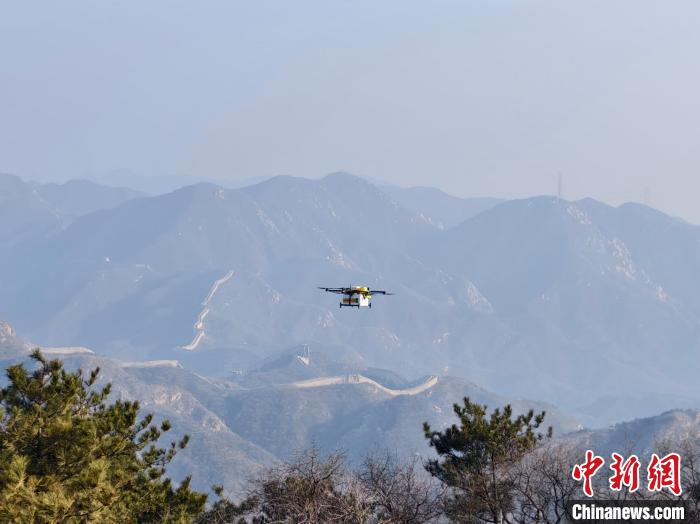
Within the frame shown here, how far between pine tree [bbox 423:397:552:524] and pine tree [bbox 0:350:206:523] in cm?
1860

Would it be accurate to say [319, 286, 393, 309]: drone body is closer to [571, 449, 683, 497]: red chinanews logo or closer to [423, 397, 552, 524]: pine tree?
[423, 397, 552, 524]: pine tree

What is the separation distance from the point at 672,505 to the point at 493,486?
486 inches

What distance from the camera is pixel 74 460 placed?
50.2 meters

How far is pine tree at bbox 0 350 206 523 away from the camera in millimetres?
41250

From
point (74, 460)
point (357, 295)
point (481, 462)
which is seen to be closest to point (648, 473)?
point (481, 462)

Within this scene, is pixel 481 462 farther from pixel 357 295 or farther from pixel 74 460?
pixel 74 460

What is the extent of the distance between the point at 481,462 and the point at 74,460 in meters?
34.9

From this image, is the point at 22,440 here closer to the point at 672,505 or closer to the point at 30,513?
the point at 30,513

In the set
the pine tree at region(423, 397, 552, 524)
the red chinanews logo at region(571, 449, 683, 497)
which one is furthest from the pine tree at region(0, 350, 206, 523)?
the red chinanews logo at region(571, 449, 683, 497)

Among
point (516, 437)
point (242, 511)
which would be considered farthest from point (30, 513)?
point (516, 437)

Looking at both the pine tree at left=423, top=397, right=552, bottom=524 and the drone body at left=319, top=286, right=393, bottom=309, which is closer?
the drone body at left=319, top=286, right=393, bottom=309

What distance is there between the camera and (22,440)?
52.6 metres

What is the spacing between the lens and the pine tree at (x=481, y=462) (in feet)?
231

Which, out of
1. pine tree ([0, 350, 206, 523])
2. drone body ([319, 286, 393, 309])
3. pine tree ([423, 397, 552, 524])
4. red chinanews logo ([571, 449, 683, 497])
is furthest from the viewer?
pine tree ([423, 397, 552, 524])
